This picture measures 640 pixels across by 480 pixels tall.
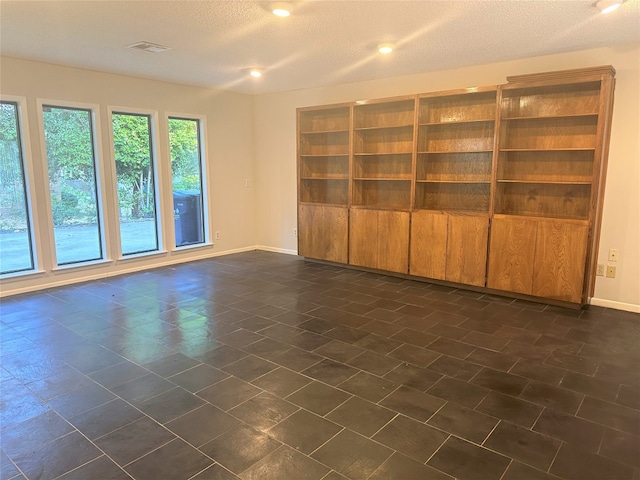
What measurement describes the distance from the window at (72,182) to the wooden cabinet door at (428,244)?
3986 mm

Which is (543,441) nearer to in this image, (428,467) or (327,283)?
(428,467)

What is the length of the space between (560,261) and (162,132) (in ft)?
16.9

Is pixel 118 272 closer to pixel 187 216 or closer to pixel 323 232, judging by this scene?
pixel 187 216

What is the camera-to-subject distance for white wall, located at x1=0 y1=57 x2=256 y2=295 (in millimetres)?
4734

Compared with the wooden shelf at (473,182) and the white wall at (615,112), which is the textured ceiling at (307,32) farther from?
the wooden shelf at (473,182)

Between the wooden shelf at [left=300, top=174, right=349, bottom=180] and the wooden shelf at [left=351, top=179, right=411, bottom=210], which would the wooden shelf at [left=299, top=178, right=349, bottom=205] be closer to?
the wooden shelf at [left=300, top=174, right=349, bottom=180]

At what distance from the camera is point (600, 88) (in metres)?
4.03

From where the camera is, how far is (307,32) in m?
3.71

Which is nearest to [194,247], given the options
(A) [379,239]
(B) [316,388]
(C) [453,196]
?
(A) [379,239]

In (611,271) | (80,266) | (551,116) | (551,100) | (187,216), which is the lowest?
(80,266)

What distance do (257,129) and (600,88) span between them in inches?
190

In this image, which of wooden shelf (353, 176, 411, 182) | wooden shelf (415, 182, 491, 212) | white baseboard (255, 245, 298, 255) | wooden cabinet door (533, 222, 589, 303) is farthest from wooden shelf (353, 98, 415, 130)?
white baseboard (255, 245, 298, 255)

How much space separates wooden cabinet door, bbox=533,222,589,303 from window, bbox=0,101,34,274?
18.2ft

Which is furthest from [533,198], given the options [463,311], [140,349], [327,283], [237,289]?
[140,349]
